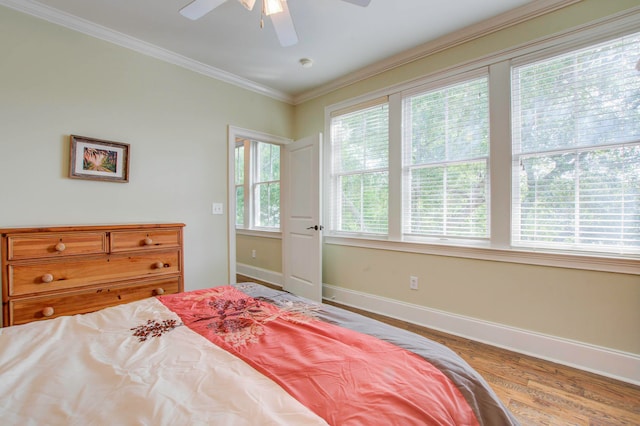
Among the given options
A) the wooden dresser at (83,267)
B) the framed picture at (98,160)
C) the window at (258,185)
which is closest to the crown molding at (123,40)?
the framed picture at (98,160)

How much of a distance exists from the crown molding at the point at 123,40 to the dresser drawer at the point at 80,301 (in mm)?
2106

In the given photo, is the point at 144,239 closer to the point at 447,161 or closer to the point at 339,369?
Result: the point at 339,369

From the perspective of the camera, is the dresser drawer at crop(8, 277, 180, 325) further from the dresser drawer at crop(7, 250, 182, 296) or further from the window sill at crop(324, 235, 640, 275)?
the window sill at crop(324, 235, 640, 275)

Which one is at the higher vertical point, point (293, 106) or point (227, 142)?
point (293, 106)

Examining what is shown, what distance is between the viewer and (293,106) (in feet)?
13.4

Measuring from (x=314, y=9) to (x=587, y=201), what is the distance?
2.49 meters

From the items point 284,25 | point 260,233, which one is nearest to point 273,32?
point 284,25

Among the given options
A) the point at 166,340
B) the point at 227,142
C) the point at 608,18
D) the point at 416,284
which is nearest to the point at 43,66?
the point at 227,142

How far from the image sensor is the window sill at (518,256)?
1.93 meters

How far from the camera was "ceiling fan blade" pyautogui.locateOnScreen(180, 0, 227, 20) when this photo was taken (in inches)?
64.9

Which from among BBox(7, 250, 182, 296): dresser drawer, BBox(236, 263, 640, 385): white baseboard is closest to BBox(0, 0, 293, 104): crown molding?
BBox(7, 250, 182, 296): dresser drawer

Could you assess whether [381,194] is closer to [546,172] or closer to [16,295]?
[546,172]

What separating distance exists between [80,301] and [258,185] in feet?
10.5

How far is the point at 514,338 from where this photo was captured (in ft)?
7.54
